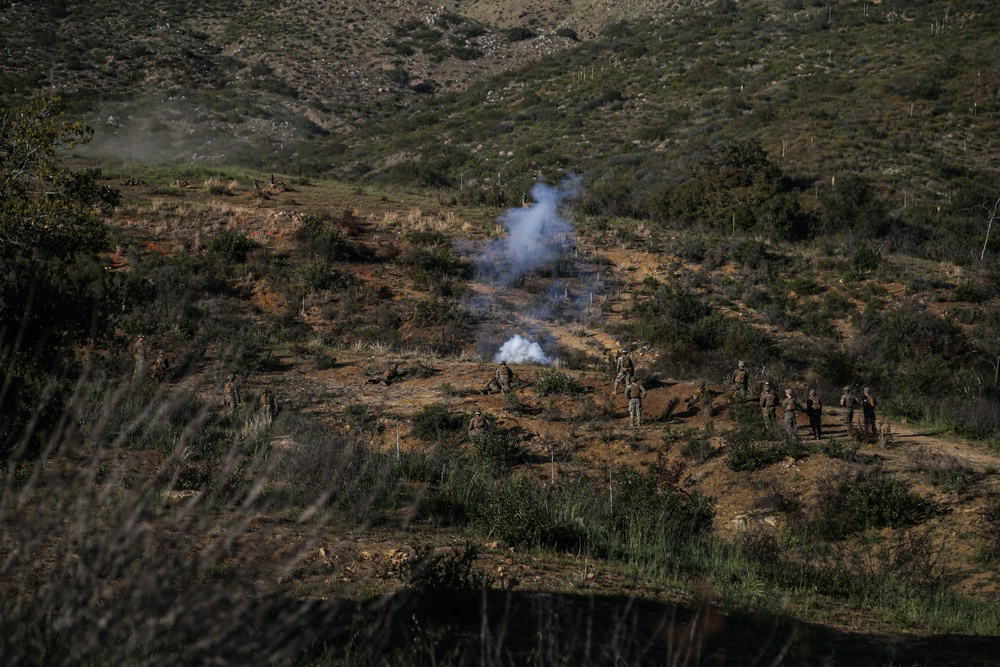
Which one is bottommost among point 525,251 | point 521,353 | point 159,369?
point 159,369

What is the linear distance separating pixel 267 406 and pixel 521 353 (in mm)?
8001

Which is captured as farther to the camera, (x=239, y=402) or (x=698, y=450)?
(x=239, y=402)

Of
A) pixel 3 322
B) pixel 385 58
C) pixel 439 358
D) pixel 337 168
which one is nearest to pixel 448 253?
pixel 439 358

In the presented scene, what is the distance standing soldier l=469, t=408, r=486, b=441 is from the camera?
13.5 m

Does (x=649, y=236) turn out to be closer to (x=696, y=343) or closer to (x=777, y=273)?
(x=777, y=273)

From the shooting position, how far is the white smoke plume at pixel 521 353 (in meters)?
19.6

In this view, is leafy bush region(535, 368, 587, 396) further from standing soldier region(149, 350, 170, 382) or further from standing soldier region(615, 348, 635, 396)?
standing soldier region(149, 350, 170, 382)

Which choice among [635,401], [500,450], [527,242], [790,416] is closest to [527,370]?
[635,401]

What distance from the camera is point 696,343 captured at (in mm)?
21141

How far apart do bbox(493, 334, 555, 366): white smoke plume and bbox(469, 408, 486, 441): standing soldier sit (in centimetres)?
554

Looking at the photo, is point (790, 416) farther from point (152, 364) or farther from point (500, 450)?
point (152, 364)

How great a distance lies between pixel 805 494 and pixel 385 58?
221 feet

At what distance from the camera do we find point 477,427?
45.0 ft

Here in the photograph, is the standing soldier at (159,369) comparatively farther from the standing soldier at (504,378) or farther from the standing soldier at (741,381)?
the standing soldier at (741,381)
